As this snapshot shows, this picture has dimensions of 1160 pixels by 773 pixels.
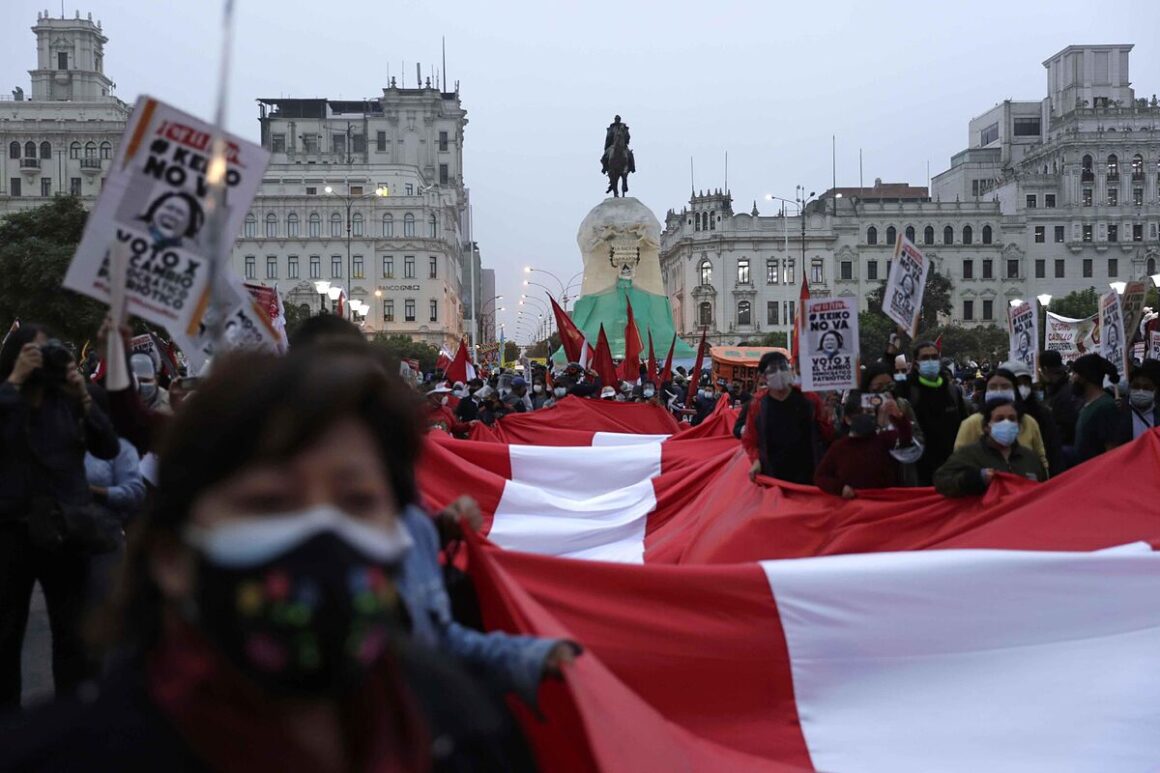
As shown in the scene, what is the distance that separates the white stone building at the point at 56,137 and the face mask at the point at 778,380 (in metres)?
92.4

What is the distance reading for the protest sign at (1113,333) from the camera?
43.9 feet

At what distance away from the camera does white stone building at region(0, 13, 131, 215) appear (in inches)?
3782

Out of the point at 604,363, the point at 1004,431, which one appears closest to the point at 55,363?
the point at 1004,431

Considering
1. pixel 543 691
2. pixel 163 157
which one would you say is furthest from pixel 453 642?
pixel 163 157

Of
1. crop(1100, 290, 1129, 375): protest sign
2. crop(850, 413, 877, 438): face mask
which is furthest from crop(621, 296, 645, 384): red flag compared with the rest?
crop(850, 413, 877, 438): face mask

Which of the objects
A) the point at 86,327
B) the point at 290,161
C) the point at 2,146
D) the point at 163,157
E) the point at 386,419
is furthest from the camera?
the point at 290,161

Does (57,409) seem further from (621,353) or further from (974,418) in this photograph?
(621,353)

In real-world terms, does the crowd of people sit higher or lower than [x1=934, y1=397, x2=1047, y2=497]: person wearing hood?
higher

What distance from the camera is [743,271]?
104250 millimetres

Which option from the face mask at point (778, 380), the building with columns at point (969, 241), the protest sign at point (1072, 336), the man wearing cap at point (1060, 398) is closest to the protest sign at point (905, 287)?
the man wearing cap at point (1060, 398)

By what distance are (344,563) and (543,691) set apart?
1.35 m

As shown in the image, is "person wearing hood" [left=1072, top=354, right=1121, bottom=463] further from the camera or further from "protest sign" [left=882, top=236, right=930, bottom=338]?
the camera

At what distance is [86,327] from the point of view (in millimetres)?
41406

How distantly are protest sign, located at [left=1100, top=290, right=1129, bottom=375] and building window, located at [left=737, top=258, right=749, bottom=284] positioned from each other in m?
90.4
